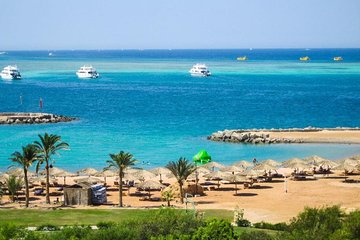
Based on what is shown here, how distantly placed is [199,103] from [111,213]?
8458 centimetres

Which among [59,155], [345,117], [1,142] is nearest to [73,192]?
[59,155]

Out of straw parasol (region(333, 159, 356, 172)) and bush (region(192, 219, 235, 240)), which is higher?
straw parasol (region(333, 159, 356, 172))

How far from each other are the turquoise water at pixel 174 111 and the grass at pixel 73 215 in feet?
62.1

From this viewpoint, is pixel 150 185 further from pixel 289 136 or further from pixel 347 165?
pixel 289 136

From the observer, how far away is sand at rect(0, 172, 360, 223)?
45.1m

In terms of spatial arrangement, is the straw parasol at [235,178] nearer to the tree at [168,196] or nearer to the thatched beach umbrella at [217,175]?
the thatched beach umbrella at [217,175]

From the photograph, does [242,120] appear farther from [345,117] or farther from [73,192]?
[73,192]

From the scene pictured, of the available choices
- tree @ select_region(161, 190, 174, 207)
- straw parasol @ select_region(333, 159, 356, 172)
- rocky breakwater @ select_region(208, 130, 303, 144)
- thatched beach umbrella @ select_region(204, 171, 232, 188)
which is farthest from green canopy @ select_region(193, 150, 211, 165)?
rocky breakwater @ select_region(208, 130, 303, 144)

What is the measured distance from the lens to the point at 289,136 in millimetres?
81938

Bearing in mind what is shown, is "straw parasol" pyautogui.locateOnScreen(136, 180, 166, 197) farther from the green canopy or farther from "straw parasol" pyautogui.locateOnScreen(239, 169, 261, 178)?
the green canopy

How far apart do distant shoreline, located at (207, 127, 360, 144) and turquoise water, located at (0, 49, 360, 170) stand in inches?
89.6

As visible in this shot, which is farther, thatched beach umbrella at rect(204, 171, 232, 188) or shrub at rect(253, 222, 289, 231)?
thatched beach umbrella at rect(204, 171, 232, 188)

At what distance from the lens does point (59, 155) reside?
68.9m

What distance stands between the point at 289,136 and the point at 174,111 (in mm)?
34751
